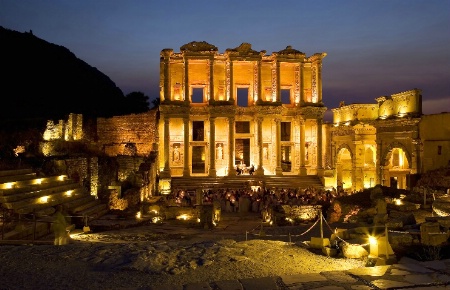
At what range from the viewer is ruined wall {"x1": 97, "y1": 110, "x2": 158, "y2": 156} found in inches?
1594

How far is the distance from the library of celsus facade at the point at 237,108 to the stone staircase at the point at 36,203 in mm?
16735

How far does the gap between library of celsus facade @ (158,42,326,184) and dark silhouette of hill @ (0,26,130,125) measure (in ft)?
66.7

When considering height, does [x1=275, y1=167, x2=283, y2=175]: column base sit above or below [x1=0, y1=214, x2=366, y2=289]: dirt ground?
above

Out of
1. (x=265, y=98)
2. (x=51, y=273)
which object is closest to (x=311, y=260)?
(x=51, y=273)

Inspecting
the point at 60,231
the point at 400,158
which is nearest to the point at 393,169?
the point at 400,158

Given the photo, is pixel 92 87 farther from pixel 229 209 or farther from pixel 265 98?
pixel 229 209

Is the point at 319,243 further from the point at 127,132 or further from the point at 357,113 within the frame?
the point at 127,132

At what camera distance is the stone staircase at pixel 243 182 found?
3478 centimetres

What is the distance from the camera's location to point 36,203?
1622cm

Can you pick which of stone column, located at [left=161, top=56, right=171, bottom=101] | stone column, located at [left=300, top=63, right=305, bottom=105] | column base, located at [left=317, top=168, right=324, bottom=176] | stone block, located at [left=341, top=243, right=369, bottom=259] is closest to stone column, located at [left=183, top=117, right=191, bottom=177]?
stone column, located at [left=161, top=56, right=171, bottom=101]

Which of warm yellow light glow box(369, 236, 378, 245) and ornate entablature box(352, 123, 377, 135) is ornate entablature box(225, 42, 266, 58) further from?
warm yellow light glow box(369, 236, 378, 245)

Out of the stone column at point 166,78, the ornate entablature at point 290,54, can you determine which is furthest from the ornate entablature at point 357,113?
the stone column at point 166,78

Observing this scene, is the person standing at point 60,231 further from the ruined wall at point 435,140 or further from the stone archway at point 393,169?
the stone archway at point 393,169

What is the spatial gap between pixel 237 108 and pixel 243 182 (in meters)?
7.96
